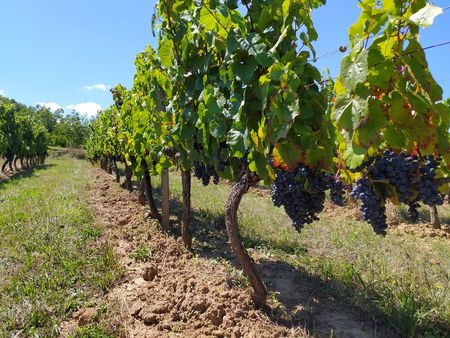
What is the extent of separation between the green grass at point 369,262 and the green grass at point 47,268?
228 cm

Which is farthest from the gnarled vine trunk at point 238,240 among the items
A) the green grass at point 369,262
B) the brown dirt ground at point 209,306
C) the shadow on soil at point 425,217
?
the shadow on soil at point 425,217

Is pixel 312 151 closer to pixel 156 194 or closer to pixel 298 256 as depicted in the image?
pixel 298 256

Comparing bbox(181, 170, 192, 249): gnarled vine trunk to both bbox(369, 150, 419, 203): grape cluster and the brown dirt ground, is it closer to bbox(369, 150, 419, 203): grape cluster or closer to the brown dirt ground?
the brown dirt ground

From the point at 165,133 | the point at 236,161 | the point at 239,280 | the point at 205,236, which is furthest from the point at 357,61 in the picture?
the point at 205,236

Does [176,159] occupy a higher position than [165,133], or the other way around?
[165,133]

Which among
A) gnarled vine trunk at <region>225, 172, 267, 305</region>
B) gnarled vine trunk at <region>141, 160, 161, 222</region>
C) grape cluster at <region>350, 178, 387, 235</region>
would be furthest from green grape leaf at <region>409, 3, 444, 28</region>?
gnarled vine trunk at <region>141, 160, 161, 222</region>

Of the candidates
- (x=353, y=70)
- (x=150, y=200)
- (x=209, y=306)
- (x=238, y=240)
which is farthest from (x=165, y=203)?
(x=353, y=70)

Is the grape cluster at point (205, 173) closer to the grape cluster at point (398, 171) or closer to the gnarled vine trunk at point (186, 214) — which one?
the gnarled vine trunk at point (186, 214)

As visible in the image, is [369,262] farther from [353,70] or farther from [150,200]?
[150,200]

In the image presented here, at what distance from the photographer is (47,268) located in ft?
14.6

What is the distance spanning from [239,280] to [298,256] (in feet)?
4.70

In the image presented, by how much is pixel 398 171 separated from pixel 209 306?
2275 mm

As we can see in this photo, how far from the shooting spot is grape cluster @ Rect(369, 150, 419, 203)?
2199mm

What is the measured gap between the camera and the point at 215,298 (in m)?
3.76
